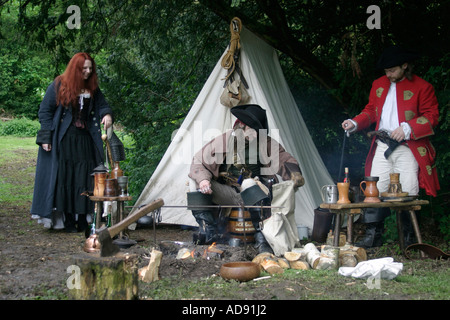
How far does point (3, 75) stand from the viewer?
52.2 ft

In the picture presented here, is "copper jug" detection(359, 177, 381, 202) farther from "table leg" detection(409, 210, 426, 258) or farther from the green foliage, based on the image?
the green foliage

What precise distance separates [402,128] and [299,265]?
1362mm

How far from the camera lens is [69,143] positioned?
5.03m

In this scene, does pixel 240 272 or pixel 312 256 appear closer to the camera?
pixel 240 272

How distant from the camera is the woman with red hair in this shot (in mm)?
4938

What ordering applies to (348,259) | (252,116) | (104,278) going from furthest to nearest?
1. (252,116)
2. (348,259)
3. (104,278)

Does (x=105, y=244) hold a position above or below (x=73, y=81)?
below

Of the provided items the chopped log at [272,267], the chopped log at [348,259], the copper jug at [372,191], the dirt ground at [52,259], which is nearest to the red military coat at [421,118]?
the copper jug at [372,191]

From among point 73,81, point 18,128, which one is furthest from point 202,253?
point 18,128

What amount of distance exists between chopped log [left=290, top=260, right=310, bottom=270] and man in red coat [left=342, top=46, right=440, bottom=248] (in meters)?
0.93

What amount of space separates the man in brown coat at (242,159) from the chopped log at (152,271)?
119 cm

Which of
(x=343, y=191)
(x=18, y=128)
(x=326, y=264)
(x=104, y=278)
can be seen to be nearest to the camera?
(x=104, y=278)

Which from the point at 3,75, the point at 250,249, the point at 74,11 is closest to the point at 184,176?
the point at 250,249

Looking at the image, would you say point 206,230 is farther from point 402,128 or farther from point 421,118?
point 421,118
